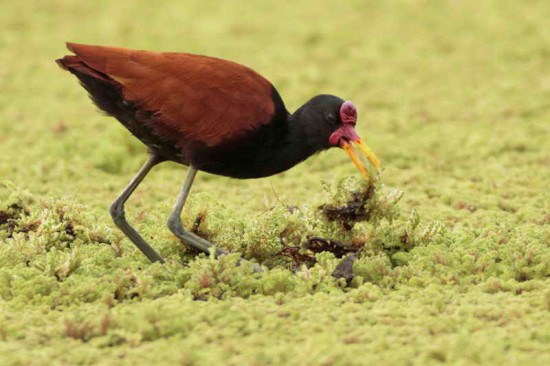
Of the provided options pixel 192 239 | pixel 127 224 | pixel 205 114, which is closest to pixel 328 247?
pixel 192 239

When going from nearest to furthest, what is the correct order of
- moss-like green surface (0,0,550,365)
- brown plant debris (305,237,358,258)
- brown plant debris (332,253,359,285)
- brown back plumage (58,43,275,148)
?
moss-like green surface (0,0,550,365)
brown plant debris (332,253,359,285)
brown back plumage (58,43,275,148)
brown plant debris (305,237,358,258)

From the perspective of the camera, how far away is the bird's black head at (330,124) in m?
5.35

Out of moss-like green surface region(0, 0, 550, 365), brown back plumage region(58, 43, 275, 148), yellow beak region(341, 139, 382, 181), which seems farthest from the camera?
yellow beak region(341, 139, 382, 181)

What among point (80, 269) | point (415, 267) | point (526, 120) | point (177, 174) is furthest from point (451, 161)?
point (80, 269)

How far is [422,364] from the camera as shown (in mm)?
3916

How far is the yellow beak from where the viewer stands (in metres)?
5.34

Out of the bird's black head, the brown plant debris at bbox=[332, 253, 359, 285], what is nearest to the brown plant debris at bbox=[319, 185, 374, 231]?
the bird's black head

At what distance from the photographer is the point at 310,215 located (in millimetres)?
5594

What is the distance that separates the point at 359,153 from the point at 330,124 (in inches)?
10.2

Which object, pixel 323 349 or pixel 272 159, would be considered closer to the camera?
pixel 323 349

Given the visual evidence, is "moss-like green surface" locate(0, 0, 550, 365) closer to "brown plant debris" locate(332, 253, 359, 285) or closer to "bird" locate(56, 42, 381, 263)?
"brown plant debris" locate(332, 253, 359, 285)

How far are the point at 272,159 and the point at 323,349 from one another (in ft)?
5.21

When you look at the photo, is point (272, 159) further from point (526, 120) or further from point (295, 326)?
point (526, 120)

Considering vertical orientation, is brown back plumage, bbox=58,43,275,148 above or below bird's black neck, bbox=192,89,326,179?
above
